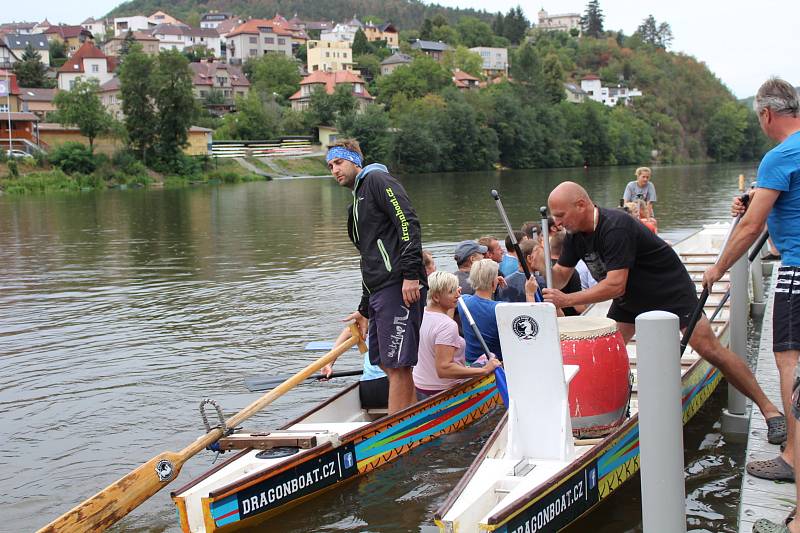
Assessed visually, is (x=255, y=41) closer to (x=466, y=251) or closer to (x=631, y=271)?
(x=466, y=251)

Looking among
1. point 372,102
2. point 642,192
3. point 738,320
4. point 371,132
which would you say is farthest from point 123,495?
point 372,102

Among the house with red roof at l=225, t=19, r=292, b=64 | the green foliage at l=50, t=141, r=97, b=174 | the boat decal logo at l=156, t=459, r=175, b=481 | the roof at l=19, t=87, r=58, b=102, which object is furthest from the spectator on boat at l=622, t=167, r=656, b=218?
the house with red roof at l=225, t=19, r=292, b=64

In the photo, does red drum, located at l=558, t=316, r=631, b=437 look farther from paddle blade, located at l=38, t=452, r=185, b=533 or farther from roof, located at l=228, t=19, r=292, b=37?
roof, located at l=228, t=19, r=292, b=37

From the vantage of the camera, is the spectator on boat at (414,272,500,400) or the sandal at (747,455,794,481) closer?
the sandal at (747,455,794,481)

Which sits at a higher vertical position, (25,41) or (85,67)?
(25,41)

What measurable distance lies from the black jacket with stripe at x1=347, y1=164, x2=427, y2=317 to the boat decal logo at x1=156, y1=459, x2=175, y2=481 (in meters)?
2.17

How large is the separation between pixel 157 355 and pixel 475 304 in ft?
17.6

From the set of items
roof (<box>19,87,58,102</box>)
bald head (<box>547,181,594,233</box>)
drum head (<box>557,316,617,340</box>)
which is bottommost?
drum head (<box>557,316,617,340</box>)

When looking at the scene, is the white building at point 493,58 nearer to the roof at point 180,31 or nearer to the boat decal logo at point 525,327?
the roof at point 180,31

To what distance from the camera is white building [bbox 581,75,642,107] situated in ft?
538

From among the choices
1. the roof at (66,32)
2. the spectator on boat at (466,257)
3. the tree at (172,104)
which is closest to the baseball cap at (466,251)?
the spectator on boat at (466,257)

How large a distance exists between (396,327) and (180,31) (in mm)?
197894

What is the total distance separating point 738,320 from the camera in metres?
7.08

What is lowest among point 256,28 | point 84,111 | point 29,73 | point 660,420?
point 660,420
